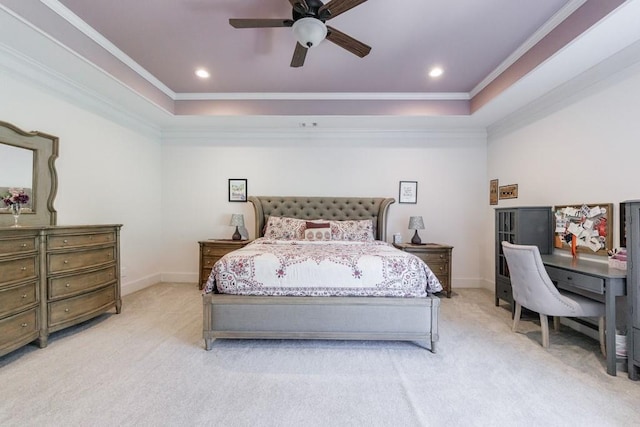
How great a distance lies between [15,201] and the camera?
2686mm

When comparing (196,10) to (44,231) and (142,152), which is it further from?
(142,152)

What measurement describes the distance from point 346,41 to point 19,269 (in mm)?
3357

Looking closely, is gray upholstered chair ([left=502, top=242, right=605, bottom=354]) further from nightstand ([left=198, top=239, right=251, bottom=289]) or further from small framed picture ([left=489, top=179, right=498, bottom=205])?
nightstand ([left=198, top=239, right=251, bottom=289])

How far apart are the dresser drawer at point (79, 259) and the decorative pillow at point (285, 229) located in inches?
76.3

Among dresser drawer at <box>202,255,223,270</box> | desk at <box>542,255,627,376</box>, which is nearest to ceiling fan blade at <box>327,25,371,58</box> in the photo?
desk at <box>542,255,627,376</box>

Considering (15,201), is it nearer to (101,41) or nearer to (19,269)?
(19,269)

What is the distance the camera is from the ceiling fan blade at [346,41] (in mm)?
2256

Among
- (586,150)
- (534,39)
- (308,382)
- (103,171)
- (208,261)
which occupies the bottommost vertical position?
(308,382)

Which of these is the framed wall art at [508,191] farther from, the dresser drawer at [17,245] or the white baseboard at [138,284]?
the white baseboard at [138,284]

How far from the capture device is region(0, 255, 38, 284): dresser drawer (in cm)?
222

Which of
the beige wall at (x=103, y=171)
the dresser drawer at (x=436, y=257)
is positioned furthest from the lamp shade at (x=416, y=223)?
the beige wall at (x=103, y=171)

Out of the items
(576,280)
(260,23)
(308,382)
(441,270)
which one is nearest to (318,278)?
(308,382)

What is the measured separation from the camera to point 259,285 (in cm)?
250

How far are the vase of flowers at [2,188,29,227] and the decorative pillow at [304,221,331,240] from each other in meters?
3.05
